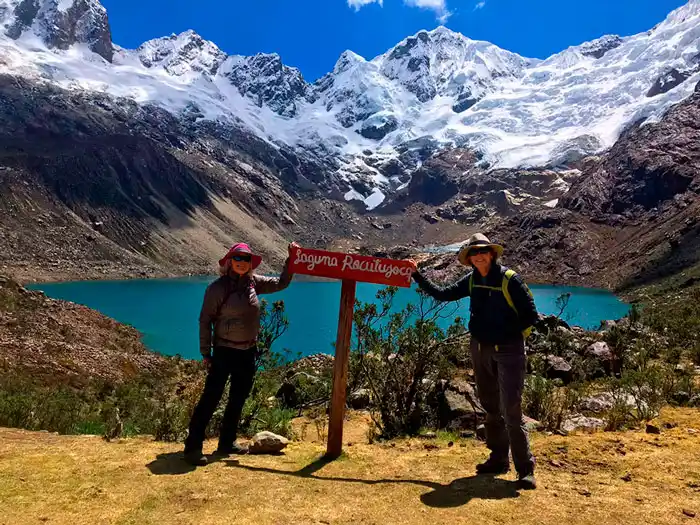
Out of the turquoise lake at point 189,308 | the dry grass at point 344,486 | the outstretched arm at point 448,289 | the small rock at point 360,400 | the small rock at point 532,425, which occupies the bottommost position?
the dry grass at point 344,486

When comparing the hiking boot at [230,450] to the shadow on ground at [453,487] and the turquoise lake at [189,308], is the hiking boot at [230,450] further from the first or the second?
the turquoise lake at [189,308]

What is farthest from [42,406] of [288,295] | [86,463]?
[288,295]

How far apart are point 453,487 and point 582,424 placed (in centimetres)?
288

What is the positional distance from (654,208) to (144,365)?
9351 centimetres

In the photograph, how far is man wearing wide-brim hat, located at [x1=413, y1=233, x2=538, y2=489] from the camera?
4.16 m

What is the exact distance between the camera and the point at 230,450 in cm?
513

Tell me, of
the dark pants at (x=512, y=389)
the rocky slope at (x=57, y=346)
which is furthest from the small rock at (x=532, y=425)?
the rocky slope at (x=57, y=346)

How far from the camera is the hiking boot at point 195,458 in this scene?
4.60m

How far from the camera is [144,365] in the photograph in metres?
16.7

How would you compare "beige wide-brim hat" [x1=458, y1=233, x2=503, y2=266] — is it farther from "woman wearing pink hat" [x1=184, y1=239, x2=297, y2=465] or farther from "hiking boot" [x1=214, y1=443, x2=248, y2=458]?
"hiking boot" [x1=214, y1=443, x2=248, y2=458]

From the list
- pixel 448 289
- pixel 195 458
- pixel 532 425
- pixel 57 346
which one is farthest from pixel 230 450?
pixel 57 346

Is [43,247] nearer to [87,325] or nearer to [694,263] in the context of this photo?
[87,325]

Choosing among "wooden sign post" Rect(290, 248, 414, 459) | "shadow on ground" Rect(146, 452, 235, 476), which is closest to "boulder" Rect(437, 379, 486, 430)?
"wooden sign post" Rect(290, 248, 414, 459)

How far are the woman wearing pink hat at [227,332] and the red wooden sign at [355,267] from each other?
0.56 metres
